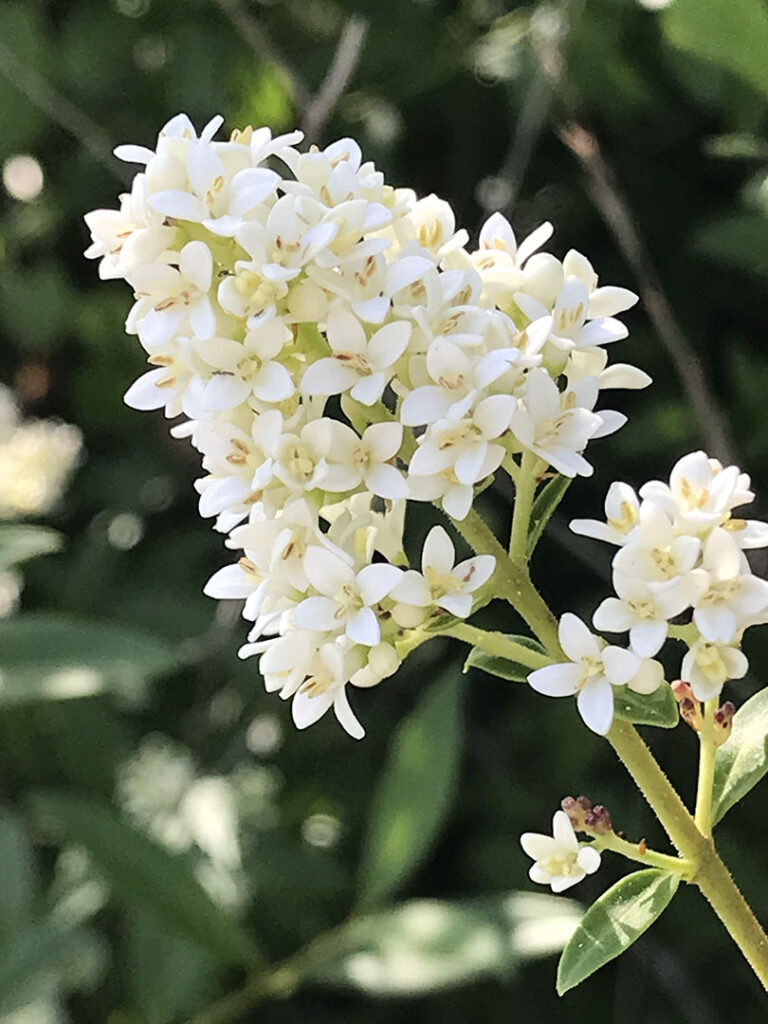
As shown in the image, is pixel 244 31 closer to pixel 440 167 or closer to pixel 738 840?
pixel 440 167

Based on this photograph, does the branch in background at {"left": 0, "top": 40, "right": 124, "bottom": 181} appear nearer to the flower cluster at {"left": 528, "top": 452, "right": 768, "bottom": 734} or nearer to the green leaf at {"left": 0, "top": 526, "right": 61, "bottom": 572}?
the green leaf at {"left": 0, "top": 526, "right": 61, "bottom": 572}

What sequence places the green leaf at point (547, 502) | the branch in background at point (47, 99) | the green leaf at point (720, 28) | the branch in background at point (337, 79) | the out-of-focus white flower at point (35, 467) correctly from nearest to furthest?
the green leaf at point (547, 502) < the green leaf at point (720, 28) < the branch in background at point (337, 79) < the branch in background at point (47, 99) < the out-of-focus white flower at point (35, 467)

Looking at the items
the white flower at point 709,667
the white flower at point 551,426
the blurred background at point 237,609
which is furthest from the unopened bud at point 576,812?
the blurred background at point 237,609

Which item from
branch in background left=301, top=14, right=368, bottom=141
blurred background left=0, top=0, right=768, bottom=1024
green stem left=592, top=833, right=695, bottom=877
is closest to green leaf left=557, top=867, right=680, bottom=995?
green stem left=592, top=833, right=695, bottom=877

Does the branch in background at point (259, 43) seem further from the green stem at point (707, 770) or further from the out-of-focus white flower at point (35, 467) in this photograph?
the green stem at point (707, 770)

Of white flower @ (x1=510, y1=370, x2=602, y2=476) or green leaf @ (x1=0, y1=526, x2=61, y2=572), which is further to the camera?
green leaf @ (x1=0, y1=526, x2=61, y2=572)

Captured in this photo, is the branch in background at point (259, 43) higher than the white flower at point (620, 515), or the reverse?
the branch in background at point (259, 43)
